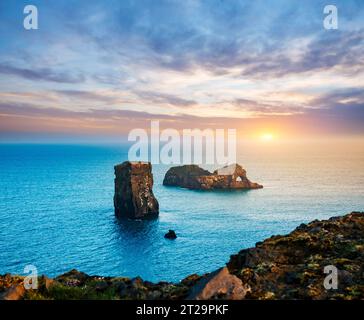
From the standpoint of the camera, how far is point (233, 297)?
36.7ft

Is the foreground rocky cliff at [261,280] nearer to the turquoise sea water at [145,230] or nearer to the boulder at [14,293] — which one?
the boulder at [14,293]

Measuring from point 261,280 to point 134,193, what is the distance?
145 metres

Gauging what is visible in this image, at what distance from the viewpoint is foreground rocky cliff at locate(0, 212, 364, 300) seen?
11.7m

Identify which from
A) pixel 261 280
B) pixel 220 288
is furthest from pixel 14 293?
pixel 261 280

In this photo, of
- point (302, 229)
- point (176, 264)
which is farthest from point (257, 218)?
point (302, 229)

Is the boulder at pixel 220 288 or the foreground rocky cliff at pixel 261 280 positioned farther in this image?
the foreground rocky cliff at pixel 261 280

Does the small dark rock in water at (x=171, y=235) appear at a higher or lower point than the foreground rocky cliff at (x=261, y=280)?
lower

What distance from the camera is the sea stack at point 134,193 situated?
509ft

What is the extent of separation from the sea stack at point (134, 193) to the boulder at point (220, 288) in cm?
14439

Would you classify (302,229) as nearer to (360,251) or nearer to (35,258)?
(360,251)

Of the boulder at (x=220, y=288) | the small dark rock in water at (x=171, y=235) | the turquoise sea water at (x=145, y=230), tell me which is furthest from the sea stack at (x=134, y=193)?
the boulder at (x=220, y=288)

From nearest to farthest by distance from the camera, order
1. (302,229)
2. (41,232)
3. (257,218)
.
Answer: (302,229) < (41,232) < (257,218)

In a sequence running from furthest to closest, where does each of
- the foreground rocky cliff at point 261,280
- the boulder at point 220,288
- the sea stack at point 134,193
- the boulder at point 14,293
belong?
the sea stack at point 134,193
the foreground rocky cliff at point 261,280
the boulder at point 14,293
the boulder at point 220,288
